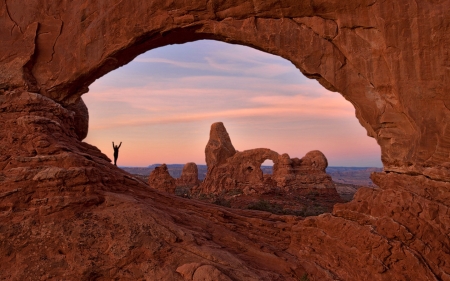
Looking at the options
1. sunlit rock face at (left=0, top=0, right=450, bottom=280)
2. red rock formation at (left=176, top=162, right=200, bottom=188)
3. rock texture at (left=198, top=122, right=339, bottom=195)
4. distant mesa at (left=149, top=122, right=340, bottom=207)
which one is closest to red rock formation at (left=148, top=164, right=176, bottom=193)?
distant mesa at (left=149, top=122, right=340, bottom=207)

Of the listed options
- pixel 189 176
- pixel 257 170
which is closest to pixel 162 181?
pixel 257 170

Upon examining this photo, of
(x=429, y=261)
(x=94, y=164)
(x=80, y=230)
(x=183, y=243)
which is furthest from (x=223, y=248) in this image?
(x=429, y=261)

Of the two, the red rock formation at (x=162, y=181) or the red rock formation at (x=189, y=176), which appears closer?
the red rock formation at (x=162, y=181)

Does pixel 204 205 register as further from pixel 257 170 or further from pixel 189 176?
pixel 189 176

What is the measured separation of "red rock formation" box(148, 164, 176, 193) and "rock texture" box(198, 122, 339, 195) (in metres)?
8.47

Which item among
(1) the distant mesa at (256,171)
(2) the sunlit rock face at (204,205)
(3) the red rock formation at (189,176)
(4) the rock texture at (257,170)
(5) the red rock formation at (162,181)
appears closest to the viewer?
(2) the sunlit rock face at (204,205)

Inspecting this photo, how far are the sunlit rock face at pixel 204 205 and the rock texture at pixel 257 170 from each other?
2289cm

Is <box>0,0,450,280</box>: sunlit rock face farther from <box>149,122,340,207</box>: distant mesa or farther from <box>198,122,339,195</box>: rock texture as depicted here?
<box>198,122,339,195</box>: rock texture

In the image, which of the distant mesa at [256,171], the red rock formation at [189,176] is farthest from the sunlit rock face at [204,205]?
the red rock formation at [189,176]

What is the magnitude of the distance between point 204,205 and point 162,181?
16.0 metres

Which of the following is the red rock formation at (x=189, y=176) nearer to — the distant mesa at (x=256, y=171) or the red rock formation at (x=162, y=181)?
the distant mesa at (x=256, y=171)

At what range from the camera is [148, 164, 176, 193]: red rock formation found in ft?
79.9

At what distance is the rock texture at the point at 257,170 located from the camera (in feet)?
108

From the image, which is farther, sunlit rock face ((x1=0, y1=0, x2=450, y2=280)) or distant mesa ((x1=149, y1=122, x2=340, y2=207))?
distant mesa ((x1=149, y1=122, x2=340, y2=207))
